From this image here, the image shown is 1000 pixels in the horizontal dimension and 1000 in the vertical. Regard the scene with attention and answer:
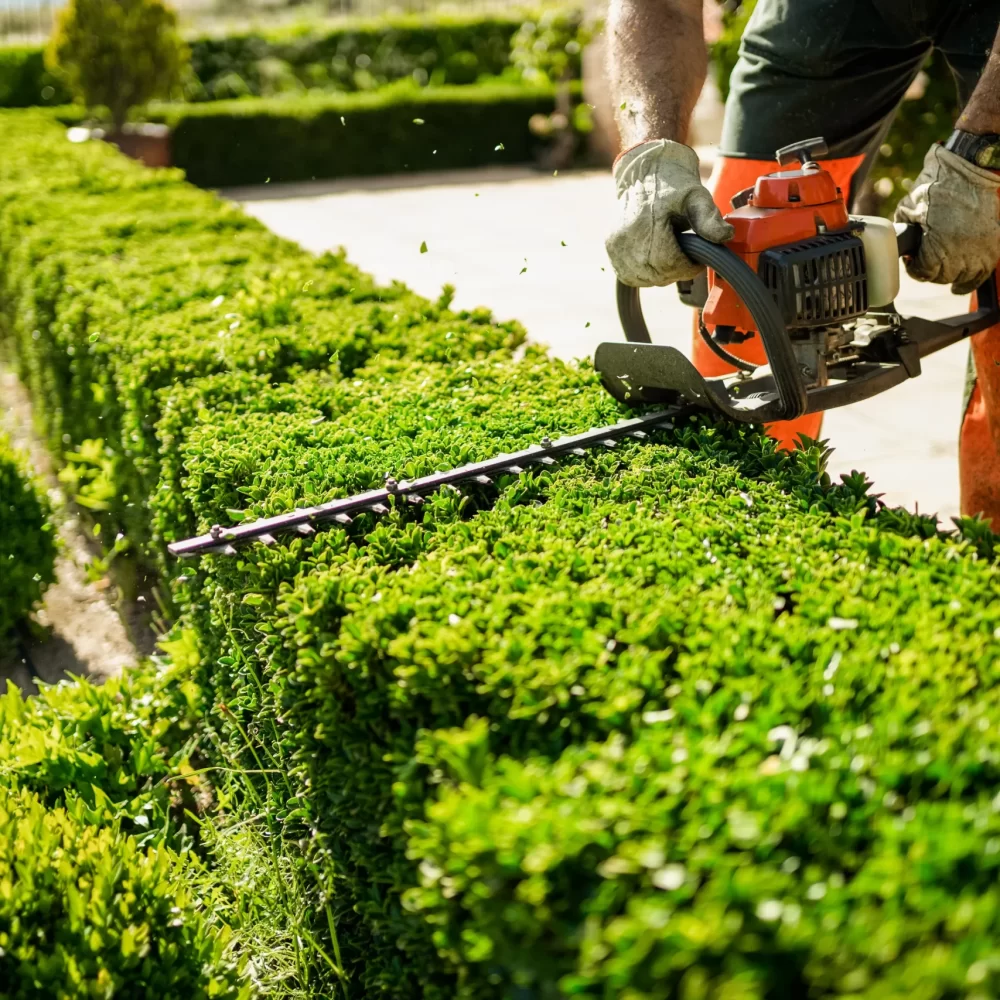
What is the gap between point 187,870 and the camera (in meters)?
2.43

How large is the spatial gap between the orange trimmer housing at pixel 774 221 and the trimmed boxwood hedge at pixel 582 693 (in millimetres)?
247

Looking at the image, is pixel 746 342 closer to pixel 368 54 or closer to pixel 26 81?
pixel 26 81

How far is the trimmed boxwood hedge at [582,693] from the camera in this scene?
114 centimetres

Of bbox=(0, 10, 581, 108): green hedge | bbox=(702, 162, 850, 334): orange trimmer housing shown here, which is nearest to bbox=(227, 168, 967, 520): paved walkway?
bbox=(702, 162, 850, 334): orange trimmer housing

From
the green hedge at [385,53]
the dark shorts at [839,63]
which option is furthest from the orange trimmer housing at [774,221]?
the green hedge at [385,53]

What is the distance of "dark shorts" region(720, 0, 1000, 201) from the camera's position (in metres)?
2.85

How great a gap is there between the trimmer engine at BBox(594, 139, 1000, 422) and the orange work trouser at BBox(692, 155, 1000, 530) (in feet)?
1.13

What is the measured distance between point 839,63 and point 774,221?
2.96 feet

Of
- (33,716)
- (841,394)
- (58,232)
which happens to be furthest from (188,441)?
(58,232)

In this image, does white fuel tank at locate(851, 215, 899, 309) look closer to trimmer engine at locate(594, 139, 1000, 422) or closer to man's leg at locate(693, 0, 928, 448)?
trimmer engine at locate(594, 139, 1000, 422)

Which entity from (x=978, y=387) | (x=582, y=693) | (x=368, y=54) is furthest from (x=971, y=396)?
(x=368, y=54)

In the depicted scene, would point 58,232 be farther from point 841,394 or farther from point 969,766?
point 969,766

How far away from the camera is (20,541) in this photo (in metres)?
3.68

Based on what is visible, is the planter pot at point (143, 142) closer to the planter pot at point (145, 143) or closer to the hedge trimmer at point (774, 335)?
the planter pot at point (145, 143)
